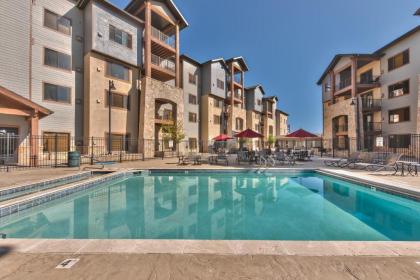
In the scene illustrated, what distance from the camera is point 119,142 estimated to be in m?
18.8

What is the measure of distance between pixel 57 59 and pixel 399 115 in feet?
107

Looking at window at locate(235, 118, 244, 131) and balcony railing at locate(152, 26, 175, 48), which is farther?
window at locate(235, 118, 244, 131)

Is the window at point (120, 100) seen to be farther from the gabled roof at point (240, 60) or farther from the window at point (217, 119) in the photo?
the gabled roof at point (240, 60)

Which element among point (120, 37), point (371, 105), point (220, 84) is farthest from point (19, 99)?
point (371, 105)

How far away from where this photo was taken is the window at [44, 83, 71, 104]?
15.4 metres

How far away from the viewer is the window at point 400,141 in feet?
64.6

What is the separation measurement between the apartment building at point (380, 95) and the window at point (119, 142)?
73.8 ft

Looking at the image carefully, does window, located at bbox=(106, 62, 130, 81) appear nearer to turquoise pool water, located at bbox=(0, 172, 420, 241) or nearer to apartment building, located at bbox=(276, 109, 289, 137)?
turquoise pool water, located at bbox=(0, 172, 420, 241)

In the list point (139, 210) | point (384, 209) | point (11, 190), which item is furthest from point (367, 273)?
point (11, 190)

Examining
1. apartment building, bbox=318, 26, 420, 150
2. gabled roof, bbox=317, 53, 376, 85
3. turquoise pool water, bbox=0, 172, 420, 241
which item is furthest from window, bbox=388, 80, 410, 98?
turquoise pool water, bbox=0, 172, 420, 241

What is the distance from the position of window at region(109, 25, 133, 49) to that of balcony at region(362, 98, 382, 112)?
88.9 feet

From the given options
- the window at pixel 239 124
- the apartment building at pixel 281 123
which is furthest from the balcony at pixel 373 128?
the apartment building at pixel 281 123

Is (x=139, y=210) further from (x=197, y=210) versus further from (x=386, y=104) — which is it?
(x=386, y=104)

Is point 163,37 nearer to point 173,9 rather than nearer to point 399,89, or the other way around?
point 173,9
